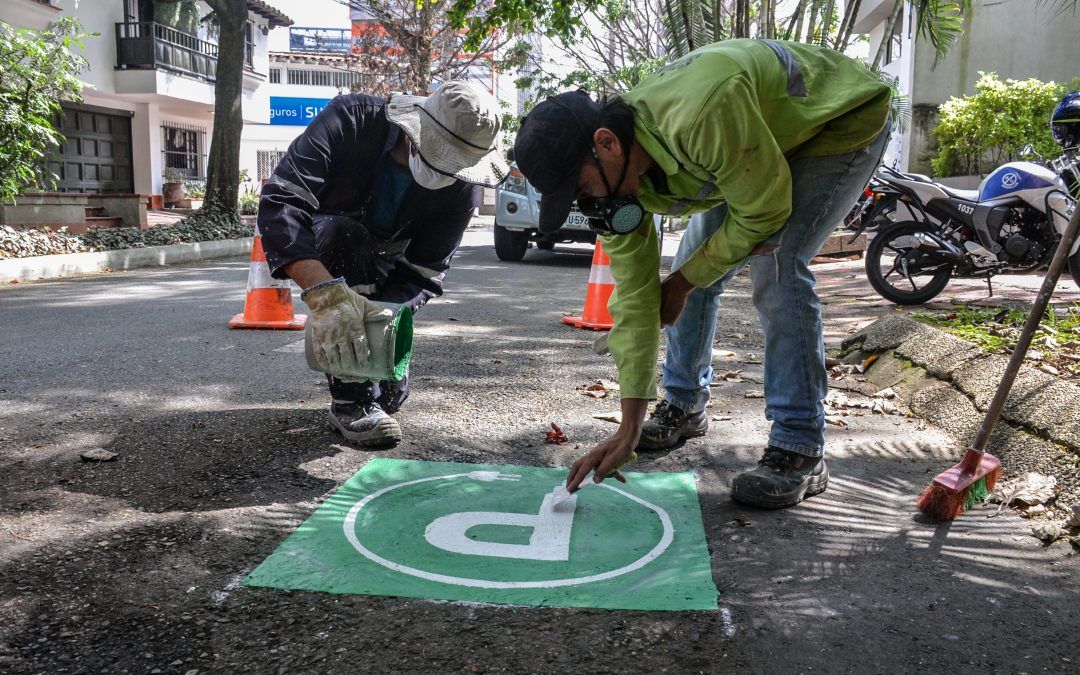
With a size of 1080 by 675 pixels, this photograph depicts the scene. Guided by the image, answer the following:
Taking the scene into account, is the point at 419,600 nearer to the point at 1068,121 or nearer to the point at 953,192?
the point at 953,192

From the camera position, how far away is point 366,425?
3422 millimetres

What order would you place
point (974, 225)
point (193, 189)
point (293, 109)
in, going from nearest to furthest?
point (974, 225) < point (193, 189) < point (293, 109)

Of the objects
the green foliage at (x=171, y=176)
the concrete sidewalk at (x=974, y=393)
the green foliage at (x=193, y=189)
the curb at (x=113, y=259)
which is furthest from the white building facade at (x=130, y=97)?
the concrete sidewalk at (x=974, y=393)

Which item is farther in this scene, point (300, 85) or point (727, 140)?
point (300, 85)

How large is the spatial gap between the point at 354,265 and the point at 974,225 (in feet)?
17.7

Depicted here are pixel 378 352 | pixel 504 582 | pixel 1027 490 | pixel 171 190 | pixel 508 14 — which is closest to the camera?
pixel 504 582

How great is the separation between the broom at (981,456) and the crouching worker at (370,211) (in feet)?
6.06

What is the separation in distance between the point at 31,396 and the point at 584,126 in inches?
120

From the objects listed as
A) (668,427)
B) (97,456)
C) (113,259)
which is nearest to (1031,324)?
(668,427)

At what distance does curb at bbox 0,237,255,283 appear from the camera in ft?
30.7

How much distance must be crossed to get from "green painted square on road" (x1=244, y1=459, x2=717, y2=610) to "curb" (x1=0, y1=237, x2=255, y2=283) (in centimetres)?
774

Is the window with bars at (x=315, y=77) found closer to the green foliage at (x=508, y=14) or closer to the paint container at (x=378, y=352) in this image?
the green foliage at (x=508, y=14)

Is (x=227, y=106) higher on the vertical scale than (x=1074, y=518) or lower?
higher

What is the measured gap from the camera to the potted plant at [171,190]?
82.3 ft
